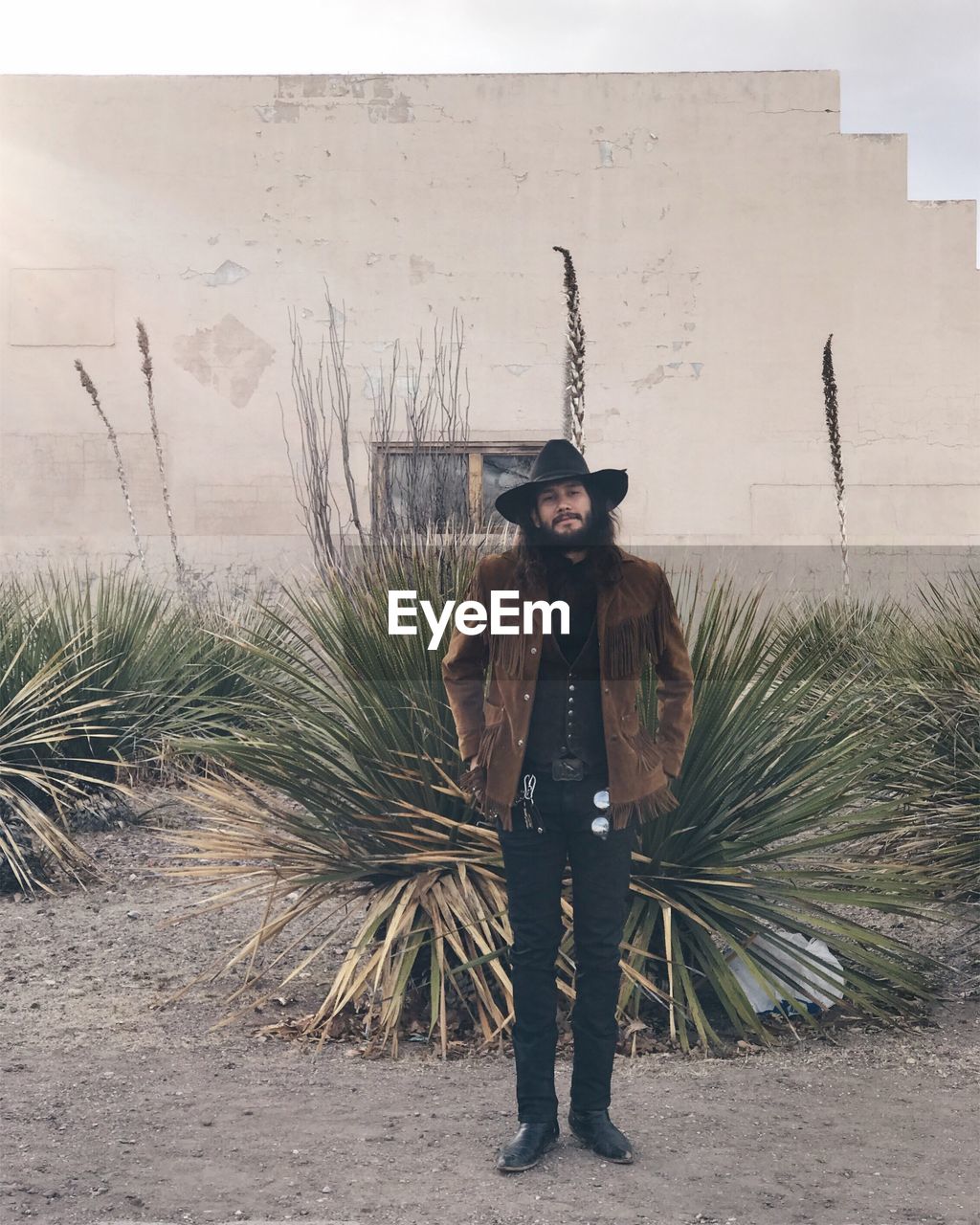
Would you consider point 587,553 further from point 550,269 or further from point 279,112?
point 279,112

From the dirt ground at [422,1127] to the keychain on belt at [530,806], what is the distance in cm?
90

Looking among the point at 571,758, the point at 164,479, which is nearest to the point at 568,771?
the point at 571,758

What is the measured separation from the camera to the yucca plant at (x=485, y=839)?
5.00m

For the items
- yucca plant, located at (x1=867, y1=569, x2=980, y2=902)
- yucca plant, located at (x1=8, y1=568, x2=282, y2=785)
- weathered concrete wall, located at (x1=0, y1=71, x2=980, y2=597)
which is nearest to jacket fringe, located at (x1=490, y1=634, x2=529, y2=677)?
yucca plant, located at (x1=867, y1=569, x2=980, y2=902)

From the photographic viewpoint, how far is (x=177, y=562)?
14.6m

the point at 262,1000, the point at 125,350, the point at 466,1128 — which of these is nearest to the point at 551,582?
the point at 466,1128

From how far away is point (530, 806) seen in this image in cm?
377

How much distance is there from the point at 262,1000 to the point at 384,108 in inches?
488

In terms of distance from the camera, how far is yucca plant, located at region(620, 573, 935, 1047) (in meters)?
4.98

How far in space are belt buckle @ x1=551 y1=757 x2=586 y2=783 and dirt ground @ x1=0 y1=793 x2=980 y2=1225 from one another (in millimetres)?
1019

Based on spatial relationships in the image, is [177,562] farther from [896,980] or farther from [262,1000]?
[896,980]

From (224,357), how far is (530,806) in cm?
1251

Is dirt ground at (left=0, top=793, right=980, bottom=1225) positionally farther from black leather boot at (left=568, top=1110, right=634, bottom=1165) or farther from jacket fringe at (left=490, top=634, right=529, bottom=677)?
jacket fringe at (left=490, top=634, right=529, bottom=677)

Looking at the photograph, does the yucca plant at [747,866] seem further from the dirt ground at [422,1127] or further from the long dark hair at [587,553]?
the long dark hair at [587,553]
